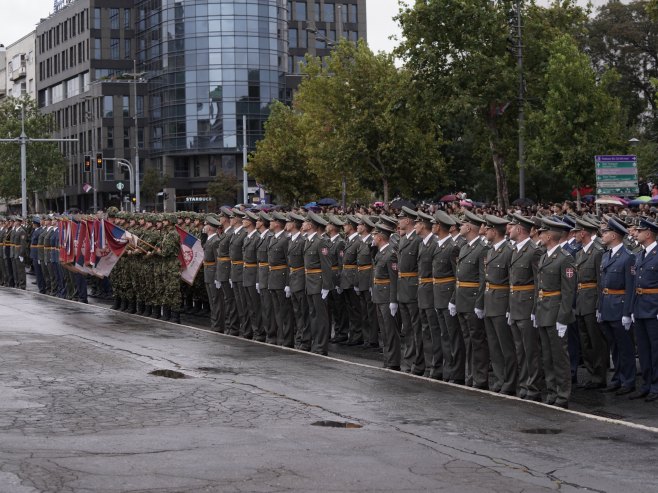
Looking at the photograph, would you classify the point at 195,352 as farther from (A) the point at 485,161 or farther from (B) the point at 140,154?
(B) the point at 140,154

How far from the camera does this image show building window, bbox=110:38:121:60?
104000 mm

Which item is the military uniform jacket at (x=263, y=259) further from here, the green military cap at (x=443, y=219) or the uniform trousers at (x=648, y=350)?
the uniform trousers at (x=648, y=350)

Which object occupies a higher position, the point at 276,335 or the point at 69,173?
the point at 69,173

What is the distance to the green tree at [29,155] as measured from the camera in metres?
91.0

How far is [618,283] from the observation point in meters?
13.9

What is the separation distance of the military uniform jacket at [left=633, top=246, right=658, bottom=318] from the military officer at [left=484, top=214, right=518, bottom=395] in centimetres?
152

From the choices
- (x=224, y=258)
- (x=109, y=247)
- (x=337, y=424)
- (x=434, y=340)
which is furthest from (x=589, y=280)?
(x=109, y=247)

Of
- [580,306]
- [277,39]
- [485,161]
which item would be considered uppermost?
[277,39]

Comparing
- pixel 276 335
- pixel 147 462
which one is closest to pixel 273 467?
pixel 147 462

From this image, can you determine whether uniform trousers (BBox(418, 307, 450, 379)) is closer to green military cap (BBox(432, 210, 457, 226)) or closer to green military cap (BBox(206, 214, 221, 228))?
green military cap (BBox(432, 210, 457, 226))

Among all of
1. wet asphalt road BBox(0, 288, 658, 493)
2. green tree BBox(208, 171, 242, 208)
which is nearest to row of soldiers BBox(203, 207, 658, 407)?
wet asphalt road BBox(0, 288, 658, 493)

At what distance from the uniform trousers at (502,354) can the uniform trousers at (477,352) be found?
189mm

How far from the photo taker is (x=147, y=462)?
926cm

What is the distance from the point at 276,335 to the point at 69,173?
98.1m
